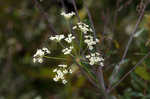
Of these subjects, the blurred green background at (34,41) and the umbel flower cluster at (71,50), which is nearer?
the umbel flower cluster at (71,50)

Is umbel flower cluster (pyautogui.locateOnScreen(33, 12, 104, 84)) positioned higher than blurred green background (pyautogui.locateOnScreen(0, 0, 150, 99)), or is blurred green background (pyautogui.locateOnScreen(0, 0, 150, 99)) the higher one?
blurred green background (pyautogui.locateOnScreen(0, 0, 150, 99))

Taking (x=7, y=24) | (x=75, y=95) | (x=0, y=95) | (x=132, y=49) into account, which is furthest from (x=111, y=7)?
(x=0, y=95)

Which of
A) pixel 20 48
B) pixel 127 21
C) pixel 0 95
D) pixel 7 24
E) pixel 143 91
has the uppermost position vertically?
pixel 7 24

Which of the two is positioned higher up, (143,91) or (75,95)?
(75,95)

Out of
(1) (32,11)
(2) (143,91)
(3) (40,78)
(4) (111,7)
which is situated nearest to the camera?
(2) (143,91)

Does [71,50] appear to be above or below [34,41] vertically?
below

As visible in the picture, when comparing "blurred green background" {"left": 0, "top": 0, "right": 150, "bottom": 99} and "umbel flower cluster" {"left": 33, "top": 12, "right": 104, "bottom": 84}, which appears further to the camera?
"blurred green background" {"left": 0, "top": 0, "right": 150, "bottom": 99}

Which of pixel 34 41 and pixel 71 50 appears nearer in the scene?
pixel 71 50

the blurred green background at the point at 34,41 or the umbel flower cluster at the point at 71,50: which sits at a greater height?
the blurred green background at the point at 34,41

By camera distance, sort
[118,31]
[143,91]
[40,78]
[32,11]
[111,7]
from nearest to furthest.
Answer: [143,91] < [118,31] < [111,7] < [40,78] < [32,11]

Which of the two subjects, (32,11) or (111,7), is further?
(32,11)

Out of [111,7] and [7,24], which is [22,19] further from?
[111,7]
